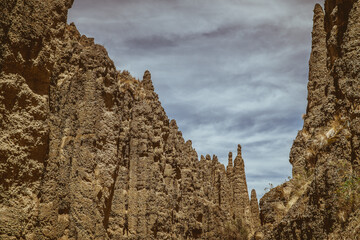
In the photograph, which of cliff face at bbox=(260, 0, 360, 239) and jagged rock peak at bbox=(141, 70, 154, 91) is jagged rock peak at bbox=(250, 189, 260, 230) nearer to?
jagged rock peak at bbox=(141, 70, 154, 91)

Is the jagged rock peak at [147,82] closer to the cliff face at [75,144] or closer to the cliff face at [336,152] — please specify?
the cliff face at [75,144]

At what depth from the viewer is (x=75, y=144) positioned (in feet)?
34.5

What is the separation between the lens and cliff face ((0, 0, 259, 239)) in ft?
11.6

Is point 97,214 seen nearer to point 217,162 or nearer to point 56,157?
point 56,157

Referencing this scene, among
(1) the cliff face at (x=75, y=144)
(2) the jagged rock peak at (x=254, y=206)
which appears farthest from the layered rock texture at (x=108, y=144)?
(2) the jagged rock peak at (x=254, y=206)

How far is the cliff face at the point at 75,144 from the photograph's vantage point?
11.6 feet

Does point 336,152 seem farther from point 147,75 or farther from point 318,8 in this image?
point 147,75

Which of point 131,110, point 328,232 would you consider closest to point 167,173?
point 131,110

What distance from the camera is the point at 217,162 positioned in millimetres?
51500

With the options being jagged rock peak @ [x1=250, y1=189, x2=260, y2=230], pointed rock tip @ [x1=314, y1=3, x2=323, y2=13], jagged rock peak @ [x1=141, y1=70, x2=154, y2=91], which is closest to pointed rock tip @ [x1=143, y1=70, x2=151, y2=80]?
jagged rock peak @ [x1=141, y1=70, x2=154, y2=91]

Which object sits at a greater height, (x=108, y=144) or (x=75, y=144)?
(x=108, y=144)

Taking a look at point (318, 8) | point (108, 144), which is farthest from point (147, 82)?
point (318, 8)

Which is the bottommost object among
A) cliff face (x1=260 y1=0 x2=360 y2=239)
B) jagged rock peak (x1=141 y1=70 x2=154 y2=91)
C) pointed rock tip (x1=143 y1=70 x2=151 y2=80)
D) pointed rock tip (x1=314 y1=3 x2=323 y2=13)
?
cliff face (x1=260 y1=0 x2=360 y2=239)

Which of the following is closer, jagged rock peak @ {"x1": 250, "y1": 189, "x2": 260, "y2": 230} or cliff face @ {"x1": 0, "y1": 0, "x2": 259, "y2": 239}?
cliff face @ {"x1": 0, "y1": 0, "x2": 259, "y2": 239}
